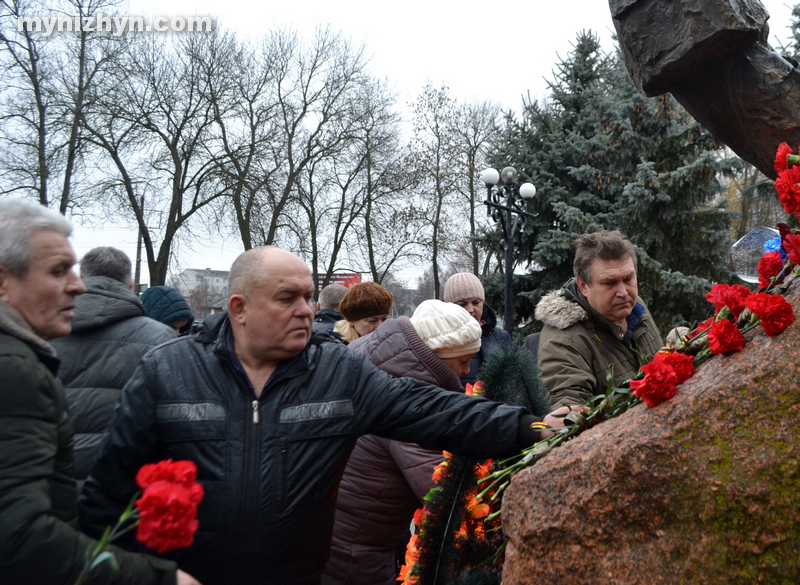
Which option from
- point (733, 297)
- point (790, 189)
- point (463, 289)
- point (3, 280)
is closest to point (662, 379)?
point (733, 297)

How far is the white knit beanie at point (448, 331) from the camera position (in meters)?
2.30

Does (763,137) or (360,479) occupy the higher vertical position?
(763,137)

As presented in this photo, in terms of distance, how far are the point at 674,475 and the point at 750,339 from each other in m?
0.36

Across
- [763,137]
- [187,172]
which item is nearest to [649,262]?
[763,137]

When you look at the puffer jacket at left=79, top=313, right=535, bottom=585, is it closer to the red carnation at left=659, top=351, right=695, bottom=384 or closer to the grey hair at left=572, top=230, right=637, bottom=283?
the red carnation at left=659, top=351, right=695, bottom=384

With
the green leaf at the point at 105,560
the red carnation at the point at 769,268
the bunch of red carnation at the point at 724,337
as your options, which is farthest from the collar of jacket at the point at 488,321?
the green leaf at the point at 105,560

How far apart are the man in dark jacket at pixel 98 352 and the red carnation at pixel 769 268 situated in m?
2.38

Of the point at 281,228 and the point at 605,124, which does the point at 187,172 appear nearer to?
the point at 281,228

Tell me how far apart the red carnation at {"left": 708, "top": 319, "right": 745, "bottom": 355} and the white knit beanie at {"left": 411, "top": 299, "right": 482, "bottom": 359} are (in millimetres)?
1035

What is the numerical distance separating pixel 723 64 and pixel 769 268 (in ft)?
2.56

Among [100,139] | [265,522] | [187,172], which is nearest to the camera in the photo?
[265,522]

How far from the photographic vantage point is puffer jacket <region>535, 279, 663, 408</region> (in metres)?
2.31

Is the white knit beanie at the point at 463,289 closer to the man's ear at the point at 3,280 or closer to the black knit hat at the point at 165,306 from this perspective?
the black knit hat at the point at 165,306

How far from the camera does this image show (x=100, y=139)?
50.5 ft
